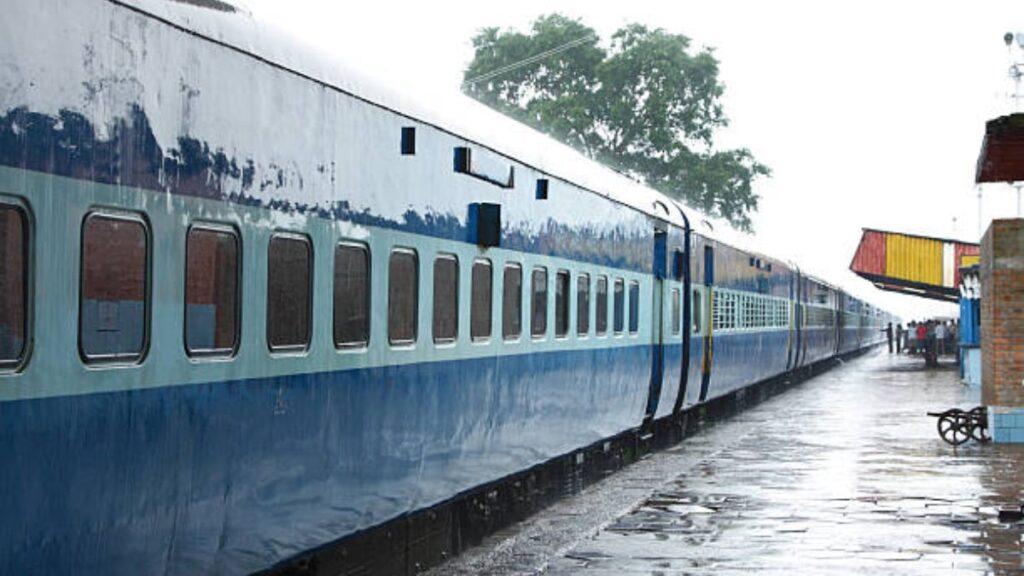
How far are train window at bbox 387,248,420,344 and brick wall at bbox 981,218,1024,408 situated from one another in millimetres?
13817

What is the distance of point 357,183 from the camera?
8.91 meters

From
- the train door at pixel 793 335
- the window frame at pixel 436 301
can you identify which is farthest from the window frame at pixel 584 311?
the train door at pixel 793 335

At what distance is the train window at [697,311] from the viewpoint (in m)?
22.5

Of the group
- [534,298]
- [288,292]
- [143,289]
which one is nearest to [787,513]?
[534,298]

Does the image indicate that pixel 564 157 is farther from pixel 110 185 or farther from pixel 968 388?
pixel 968 388

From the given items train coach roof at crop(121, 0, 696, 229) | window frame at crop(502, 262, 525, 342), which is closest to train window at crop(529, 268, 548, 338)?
window frame at crop(502, 262, 525, 342)

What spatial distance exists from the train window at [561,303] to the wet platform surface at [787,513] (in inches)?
62.5

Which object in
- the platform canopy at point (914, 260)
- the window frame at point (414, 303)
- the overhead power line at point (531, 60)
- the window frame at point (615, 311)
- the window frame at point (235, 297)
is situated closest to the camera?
the window frame at point (235, 297)

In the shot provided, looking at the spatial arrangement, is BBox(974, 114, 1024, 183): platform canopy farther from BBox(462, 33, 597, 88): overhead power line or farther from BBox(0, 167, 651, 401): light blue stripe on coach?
BBox(462, 33, 597, 88): overhead power line

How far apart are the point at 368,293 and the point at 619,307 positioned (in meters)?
8.15

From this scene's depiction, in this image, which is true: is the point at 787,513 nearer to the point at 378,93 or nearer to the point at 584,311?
the point at 584,311

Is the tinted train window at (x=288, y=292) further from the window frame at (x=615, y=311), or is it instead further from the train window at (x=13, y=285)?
the window frame at (x=615, y=311)

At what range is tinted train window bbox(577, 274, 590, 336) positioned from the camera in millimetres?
15141

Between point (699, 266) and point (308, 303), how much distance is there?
15.4 m
